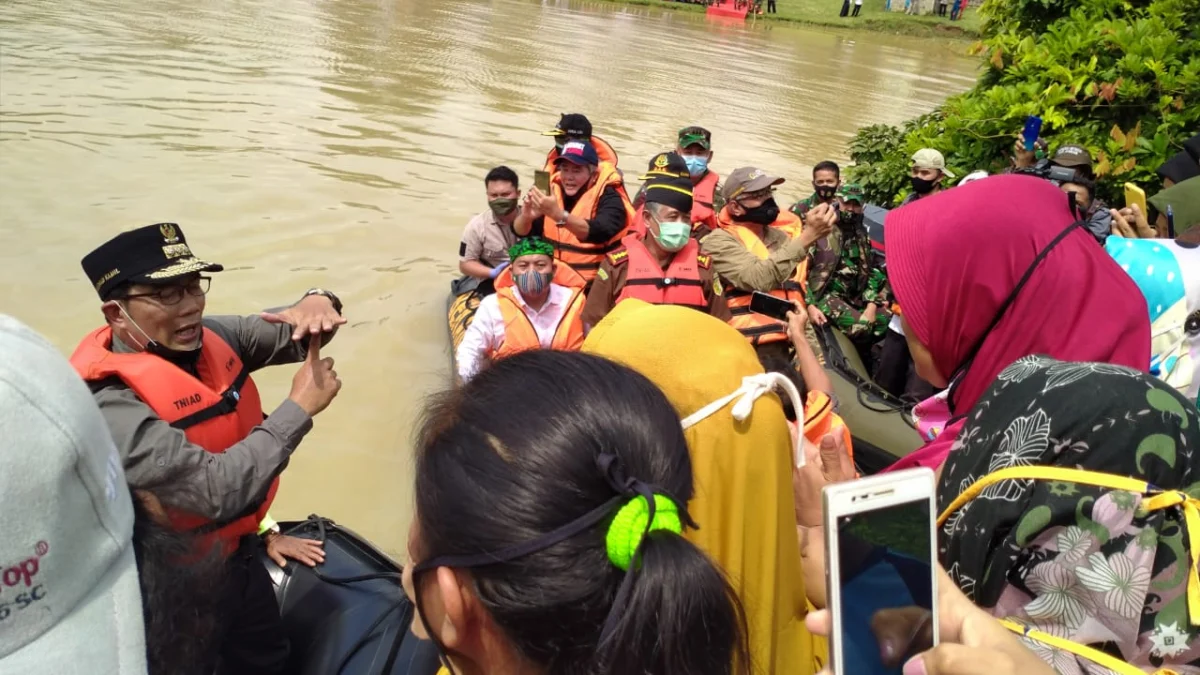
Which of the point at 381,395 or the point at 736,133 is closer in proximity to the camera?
the point at 381,395

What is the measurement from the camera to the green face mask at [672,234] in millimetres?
4082

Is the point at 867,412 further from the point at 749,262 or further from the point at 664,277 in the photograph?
the point at 664,277

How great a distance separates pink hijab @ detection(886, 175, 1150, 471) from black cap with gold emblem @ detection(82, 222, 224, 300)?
1.98 metres

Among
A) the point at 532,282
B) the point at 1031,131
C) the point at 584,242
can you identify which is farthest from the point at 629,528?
the point at 1031,131

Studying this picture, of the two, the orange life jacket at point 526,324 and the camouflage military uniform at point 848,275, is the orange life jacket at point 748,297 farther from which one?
the orange life jacket at point 526,324

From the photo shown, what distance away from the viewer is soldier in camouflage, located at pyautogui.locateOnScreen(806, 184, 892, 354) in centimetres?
521

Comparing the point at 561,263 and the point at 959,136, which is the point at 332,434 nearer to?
the point at 561,263

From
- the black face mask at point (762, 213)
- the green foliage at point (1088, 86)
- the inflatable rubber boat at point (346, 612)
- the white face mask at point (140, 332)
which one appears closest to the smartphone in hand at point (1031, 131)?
the green foliage at point (1088, 86)

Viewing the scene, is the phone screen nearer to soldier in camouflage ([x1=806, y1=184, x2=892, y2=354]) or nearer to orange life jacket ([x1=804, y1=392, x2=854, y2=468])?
orange life jacket ([x1=804, y1=392, x2=854, y2=468])

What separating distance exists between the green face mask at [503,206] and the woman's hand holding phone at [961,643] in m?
4.57

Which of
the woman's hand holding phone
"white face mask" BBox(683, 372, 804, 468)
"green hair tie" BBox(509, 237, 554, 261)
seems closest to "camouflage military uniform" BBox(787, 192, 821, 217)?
"green hair tie" BBox(509, 237, 554, 261)

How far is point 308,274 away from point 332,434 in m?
2.41

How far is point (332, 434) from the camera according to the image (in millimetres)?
4402

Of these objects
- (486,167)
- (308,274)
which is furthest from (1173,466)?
(486,167)
